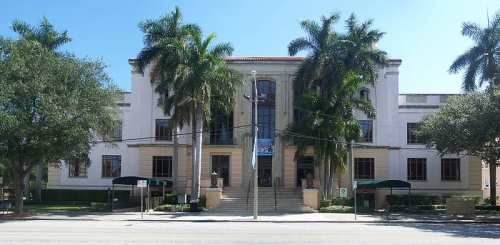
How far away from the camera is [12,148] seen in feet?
92.6

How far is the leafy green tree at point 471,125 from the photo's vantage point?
27375 mm

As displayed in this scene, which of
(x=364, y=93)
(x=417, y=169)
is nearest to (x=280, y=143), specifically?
(x=364, y=93)

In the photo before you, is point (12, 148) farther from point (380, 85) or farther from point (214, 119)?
point (380, 85)

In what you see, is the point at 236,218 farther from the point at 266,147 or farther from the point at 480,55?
the point at 480,55

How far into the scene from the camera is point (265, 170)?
134ft

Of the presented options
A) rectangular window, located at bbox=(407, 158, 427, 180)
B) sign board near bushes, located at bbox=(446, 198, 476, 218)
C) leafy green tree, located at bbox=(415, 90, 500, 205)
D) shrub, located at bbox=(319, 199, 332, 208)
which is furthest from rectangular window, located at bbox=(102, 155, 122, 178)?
sign board near bushes, located at bbox=(446, 198, 476, 218)

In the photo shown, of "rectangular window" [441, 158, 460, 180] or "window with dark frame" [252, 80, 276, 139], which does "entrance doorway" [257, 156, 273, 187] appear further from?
"rectangular window" [441, 158, 460, 180]

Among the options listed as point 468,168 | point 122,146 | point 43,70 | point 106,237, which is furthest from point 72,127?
point 468,168

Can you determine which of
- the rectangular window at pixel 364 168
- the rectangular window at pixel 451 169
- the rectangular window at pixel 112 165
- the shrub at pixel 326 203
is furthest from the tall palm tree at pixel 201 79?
the rectangular window at pixel 451 169

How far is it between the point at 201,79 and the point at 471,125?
16667mm

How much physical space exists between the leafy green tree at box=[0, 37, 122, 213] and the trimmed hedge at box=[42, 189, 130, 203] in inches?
420

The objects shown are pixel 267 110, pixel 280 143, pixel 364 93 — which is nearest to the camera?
pixel 280 143

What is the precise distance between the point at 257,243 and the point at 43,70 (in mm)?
18404

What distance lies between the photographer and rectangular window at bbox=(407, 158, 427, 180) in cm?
4100
